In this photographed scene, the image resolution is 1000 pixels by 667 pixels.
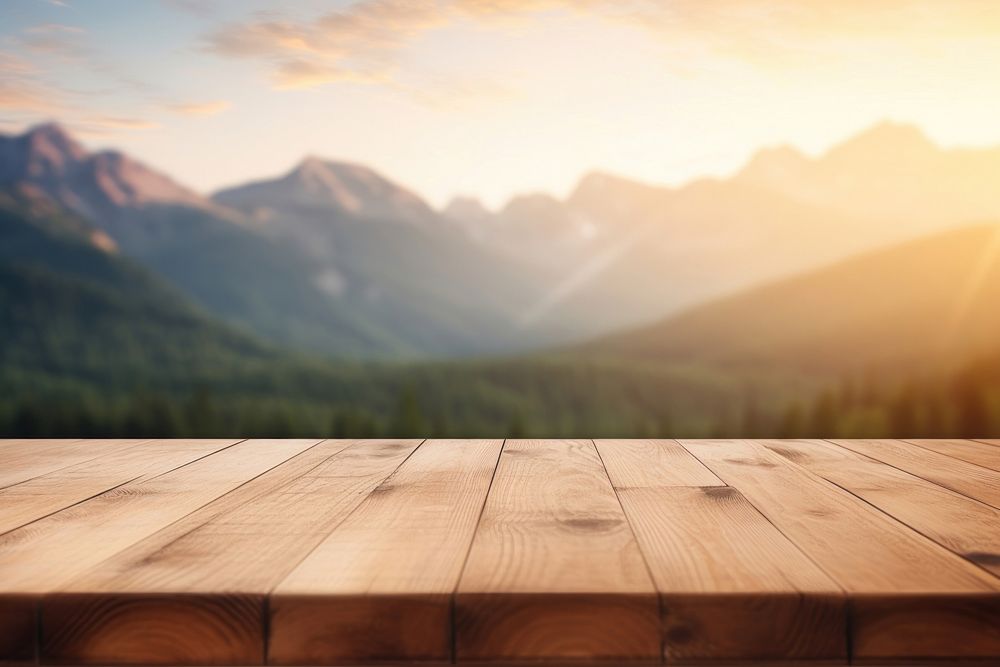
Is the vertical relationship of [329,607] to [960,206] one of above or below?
below

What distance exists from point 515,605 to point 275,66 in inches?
2071

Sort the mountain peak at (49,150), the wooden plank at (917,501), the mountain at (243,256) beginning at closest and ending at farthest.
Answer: the wooden plank at (917,501) < the mountain at (243,256) < the mountain peak at (49,150)

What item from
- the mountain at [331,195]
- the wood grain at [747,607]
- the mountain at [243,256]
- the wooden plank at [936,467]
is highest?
the mountain at [331,195]

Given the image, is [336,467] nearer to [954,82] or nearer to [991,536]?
[991,536]

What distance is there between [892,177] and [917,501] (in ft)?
324

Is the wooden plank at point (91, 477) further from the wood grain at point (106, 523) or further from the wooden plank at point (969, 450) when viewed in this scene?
the wooden plank at point (969, 450)

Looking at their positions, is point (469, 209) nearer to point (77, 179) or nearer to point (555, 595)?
point (77, 179)

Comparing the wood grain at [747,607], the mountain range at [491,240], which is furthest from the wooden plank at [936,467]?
the mountain range at [491,240]

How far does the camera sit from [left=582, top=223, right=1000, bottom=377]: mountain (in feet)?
145

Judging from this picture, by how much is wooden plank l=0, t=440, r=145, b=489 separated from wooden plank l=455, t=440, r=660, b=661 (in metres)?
1.28

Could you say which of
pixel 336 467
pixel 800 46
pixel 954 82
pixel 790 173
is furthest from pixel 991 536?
pixel 790 173

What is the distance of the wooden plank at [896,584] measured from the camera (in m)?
0.96

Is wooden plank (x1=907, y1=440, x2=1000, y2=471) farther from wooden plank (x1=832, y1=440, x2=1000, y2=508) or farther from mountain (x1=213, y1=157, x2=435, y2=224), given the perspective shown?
mountain (x1=213, y1=157, x2=435, y2=224)

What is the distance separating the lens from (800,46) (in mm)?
35406
